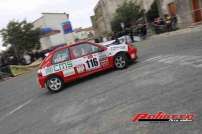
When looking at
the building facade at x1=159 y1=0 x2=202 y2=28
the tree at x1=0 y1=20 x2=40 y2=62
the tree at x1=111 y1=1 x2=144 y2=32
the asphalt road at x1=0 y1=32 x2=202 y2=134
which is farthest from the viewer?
the tree at x1=0 y1=20 x2=40 y2=62

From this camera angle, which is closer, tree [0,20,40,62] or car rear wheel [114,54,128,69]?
car rear wheel [114,54,128,69]

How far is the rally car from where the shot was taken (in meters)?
12.3

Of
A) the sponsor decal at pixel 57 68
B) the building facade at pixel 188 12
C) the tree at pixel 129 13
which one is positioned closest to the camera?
the sponsor decal at pixel 57 68

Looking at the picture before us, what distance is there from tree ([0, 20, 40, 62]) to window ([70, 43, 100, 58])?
→ 34384mm

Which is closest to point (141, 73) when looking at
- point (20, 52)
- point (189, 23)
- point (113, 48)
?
point (113, 48)

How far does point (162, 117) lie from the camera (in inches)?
239

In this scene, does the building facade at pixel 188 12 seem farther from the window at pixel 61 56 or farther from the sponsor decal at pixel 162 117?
the sponsor decal at pixel 162 117

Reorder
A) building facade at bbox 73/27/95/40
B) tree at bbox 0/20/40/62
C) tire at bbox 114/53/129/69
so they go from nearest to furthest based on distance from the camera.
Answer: tire at bbox 114/53/129/69 < tree at bbox 0/20/40/62 < building facade at bbox 73/27/95/40

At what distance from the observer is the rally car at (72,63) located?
40.4 feet

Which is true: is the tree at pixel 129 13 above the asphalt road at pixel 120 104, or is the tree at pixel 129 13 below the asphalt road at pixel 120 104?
above

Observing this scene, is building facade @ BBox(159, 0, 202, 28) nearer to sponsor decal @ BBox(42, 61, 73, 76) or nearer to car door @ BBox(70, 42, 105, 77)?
car door @ BBox(70, 42, 105, 77)

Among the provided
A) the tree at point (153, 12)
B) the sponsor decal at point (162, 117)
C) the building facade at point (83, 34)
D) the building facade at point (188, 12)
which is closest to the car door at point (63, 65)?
the sponsor decal at point (162, 117)

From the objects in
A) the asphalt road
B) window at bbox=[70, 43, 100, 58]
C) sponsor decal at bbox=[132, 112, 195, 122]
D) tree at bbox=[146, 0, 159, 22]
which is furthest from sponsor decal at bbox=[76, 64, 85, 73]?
tree at bbox=[146, 0, 159, 22]

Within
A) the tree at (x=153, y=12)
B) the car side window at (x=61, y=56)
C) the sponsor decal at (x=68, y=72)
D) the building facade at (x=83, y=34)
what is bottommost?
the building facade at (x=83, y=34)
